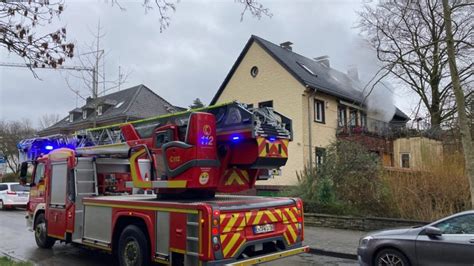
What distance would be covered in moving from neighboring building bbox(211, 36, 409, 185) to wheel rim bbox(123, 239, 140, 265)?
1507 centimetres

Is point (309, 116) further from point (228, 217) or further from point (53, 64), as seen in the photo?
point (53, 64)

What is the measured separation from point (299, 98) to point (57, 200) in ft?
51.9

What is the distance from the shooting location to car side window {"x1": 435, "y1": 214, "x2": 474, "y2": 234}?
6.64 metres

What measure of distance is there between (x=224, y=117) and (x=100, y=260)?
4.75 metres

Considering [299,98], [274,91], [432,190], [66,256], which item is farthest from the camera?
[274,91]

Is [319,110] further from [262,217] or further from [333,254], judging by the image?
[262,217]

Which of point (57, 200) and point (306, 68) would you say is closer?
point (57, 200)

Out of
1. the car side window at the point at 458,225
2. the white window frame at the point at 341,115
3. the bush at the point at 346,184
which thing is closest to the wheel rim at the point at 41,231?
the bush at the point at 346,184

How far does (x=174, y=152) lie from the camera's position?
294 inches

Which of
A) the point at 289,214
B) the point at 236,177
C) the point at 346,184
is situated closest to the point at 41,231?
the point at 236,177

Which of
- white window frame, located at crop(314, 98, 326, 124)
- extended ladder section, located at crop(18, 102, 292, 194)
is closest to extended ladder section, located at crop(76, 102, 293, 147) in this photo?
extended ladder section, located at crop(18, 102, 292, 194)

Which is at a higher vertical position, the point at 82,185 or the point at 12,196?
the point at 82,185

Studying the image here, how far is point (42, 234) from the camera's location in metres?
10.9

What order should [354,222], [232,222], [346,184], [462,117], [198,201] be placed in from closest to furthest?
1. [232,222]
2. [198,201]
3. [462,117]
4. [354,222]
5. [346,184]
